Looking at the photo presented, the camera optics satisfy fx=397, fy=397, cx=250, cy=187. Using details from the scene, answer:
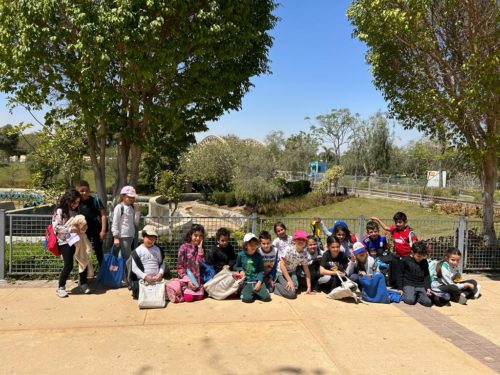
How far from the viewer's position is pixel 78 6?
21.3 ft

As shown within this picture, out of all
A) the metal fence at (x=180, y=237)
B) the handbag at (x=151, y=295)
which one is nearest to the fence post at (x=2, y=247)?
the metal fence at (x=180, y=237)

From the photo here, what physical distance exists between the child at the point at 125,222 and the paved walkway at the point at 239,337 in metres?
0.72

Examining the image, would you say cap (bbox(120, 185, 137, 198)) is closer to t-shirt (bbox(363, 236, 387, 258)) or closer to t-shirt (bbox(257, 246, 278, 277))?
t-shirt (bbox(257, 246, 278, 277))

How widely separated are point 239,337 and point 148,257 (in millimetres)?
2065

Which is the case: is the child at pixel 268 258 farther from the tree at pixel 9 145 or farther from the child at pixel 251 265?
the tree at pixel 9 145

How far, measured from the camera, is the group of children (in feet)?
19.5

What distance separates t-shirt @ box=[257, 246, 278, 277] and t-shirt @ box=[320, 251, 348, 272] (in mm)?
760

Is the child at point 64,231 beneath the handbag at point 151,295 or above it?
above

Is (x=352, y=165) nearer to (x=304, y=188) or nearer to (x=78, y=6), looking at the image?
(x=304, y=188)

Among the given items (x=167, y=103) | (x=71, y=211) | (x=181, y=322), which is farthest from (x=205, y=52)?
(x=181, y=322)

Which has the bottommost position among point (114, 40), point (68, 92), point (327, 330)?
point (327, 330)

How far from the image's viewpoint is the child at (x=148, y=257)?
19.2 feet

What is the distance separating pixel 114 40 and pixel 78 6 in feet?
2.56

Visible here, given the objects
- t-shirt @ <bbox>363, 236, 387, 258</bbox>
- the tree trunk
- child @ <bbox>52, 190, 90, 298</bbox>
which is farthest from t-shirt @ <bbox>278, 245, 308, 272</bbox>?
the tree trunk
